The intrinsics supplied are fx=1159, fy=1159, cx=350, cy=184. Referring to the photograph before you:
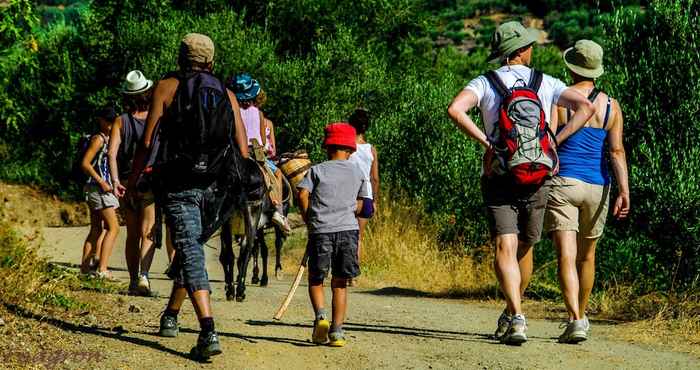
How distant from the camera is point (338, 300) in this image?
27.3 ft

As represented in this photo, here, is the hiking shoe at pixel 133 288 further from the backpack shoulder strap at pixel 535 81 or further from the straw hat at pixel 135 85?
the backpack shoulder strap at pixel 535 81

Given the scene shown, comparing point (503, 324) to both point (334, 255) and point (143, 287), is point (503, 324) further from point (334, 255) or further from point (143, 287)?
point (143, 287)

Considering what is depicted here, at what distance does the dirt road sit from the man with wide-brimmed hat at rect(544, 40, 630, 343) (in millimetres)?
485

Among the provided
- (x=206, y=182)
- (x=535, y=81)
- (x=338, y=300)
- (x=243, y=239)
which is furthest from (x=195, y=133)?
(x=243, y=239)

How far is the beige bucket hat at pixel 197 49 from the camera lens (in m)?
7.67

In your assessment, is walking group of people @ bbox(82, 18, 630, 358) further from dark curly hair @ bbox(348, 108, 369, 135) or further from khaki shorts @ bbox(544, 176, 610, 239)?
dark curly hair @ bbox(348, 108, 369, 135)

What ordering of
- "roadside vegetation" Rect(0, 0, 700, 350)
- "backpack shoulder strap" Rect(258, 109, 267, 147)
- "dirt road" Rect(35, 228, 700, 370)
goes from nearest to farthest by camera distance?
"dirt road" Rect(35, 228, 700, 370) → "roadside vegetation" Rect(0, 0, 700, 350) → "backpack shoulder strap" Rect(258, 109, 267, 147)

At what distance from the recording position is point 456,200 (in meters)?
17.5

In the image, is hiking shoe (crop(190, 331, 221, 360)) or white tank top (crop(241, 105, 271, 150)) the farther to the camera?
white tank top (crop(241, 105, 271, 150))

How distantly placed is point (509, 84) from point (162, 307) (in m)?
3.74

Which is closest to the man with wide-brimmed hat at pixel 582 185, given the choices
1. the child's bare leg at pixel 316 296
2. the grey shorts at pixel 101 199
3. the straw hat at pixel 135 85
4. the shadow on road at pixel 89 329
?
the child's bare leg at pixel 316 296

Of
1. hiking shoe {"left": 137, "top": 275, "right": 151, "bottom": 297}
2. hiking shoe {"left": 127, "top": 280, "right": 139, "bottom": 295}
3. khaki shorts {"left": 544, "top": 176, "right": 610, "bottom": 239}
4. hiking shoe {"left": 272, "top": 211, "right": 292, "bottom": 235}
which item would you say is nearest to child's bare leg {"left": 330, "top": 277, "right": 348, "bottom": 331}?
khaki shorts {"left": 544, "top": 176, "right": 610, "bottom": 239}

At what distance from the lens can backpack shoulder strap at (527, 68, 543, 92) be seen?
836 centimetres

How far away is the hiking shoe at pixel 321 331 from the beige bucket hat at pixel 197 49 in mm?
2000
